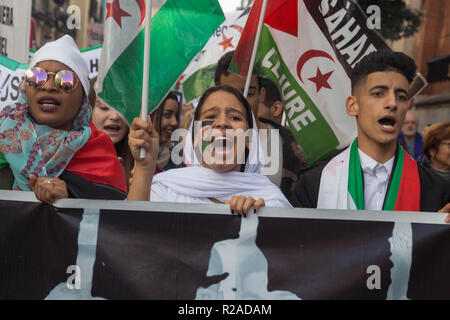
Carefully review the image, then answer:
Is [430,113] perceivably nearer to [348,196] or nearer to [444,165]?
[444,165]

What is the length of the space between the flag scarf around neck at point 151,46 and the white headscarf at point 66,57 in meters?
0.12

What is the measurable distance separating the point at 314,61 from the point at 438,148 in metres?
1.81

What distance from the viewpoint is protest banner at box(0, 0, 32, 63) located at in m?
4.99

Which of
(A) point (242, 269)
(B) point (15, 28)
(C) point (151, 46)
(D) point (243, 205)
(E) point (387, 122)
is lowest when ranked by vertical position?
(A) point (242, 269)

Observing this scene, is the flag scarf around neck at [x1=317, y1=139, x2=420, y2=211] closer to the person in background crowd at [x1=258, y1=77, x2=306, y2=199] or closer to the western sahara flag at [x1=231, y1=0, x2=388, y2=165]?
the person in background crowd at [x1=258, y1=77, x2=306, y2=199]

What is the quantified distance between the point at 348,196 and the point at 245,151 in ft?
1.82

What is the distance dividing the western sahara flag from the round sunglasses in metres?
1.70

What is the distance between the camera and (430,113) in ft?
57.7

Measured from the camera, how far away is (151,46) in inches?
149

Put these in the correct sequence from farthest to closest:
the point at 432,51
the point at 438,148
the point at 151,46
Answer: the point at 432,51
the point at 438,148
the point at 151,46

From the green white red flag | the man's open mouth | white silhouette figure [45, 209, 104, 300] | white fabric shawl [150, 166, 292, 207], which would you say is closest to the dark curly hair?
the man's open mouth

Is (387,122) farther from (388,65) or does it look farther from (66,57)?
(66,57)

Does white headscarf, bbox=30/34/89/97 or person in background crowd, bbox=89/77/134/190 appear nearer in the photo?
white headscarf, bbox=30/34/89/97

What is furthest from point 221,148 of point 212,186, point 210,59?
point 210,59
